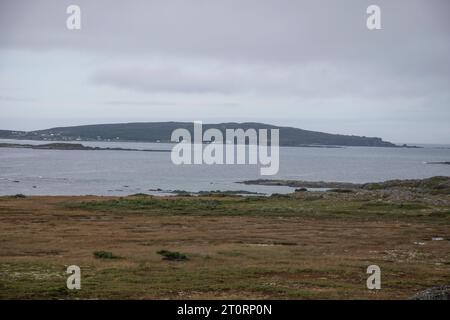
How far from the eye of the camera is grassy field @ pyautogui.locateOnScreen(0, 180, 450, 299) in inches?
632

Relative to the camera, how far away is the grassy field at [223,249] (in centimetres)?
1605

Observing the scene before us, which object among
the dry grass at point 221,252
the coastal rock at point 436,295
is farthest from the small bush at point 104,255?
the coastal rock at point 436,295

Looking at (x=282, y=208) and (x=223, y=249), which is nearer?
(x=223, y=249)

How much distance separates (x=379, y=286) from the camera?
16500 mm

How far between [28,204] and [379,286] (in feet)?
134

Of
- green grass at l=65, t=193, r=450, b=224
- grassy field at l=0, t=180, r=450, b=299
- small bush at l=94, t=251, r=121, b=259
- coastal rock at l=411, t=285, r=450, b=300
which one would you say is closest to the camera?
coastal rock at l=411, t=285, r=450, b=300

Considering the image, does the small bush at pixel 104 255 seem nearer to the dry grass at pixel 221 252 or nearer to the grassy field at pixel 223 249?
the grassy field at pixel 223 249

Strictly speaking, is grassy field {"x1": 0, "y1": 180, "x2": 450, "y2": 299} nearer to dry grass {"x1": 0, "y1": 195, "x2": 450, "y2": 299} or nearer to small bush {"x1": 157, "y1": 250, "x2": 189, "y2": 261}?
dry grass {"x1": 0, "y1": 195, "x2": 450, "y2": 299}

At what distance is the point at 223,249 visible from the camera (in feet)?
81.1

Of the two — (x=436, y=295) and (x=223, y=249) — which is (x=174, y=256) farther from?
(x=436, y=295)

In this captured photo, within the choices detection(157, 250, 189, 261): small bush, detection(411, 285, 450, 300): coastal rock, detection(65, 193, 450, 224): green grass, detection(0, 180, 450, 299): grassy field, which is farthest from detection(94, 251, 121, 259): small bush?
detection(65, 193, 450, 224): green grass

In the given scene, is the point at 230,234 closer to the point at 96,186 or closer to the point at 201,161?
the point at 96,186

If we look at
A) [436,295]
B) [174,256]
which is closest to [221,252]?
[174,256]
